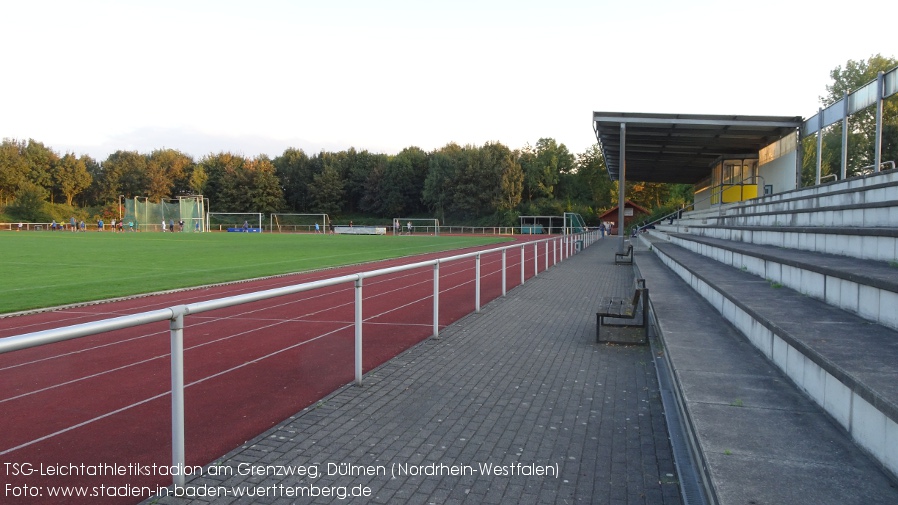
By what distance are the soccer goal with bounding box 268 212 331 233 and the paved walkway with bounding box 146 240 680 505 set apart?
67.6 metres

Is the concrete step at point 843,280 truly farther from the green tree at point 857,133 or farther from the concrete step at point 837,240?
the green tree at point 857,133

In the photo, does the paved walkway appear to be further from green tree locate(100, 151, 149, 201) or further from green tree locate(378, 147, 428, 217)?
green tree locate(100, 151, 149, 201)

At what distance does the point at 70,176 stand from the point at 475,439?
9860 centimetres

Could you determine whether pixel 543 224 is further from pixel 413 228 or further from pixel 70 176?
pixel 70 176

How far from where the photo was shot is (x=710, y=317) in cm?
673

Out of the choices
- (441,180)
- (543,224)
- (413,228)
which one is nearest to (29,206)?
(413,228)

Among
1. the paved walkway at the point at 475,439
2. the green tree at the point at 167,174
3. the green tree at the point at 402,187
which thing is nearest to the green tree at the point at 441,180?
the green tree at the point at 402,187

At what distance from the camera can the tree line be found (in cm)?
7788

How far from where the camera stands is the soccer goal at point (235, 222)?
249 ft

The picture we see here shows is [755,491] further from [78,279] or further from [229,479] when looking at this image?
[78,279]

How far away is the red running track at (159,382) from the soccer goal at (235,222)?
68.2 metres

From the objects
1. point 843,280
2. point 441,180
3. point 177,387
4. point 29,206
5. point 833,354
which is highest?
point 441,180

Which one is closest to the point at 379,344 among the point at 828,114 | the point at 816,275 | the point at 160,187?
the point at 816,275

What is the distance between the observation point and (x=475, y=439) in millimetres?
4188
